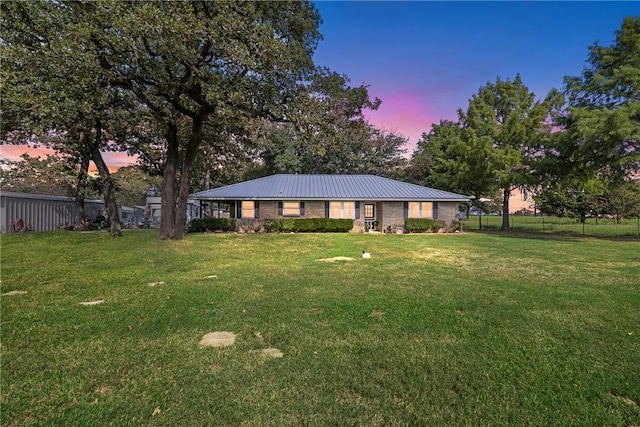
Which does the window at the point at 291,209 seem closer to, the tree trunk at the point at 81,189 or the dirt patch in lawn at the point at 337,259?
the tree trunk at the point at 81,189

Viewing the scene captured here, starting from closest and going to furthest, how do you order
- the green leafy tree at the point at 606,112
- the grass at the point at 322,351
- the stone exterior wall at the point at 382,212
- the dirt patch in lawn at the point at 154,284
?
the grass at the point at 322,351, the dirt patch in lawn at the point at 154,284, the green leafy tree at the point at 606,112, the stone exterior wall at the point at 382,212

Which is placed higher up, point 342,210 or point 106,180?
point 106,180

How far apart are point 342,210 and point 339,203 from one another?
1.73 feet

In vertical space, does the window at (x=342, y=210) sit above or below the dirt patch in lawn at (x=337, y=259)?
above

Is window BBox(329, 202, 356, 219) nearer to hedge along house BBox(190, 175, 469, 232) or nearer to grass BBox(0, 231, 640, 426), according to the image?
hedge along house BBox(190, 175, 469, 232)

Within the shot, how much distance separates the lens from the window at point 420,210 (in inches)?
942

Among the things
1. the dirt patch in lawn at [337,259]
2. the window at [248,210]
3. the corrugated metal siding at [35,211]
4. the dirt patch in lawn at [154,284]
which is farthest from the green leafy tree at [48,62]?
the window at [248,210]

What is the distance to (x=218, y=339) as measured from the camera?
3.73 metres

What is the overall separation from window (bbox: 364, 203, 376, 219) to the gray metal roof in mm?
978

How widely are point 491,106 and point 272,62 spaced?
77.2 ft

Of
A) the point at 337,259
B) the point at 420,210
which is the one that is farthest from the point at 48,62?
Result: the point at 420,210

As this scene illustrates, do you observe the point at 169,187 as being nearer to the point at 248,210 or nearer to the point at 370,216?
the point at 248,210

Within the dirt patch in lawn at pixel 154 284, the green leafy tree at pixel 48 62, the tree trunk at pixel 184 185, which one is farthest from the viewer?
the tree trunk at pixel 184 185

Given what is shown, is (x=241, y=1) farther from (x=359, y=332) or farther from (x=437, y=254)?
(x=359, y=332)
